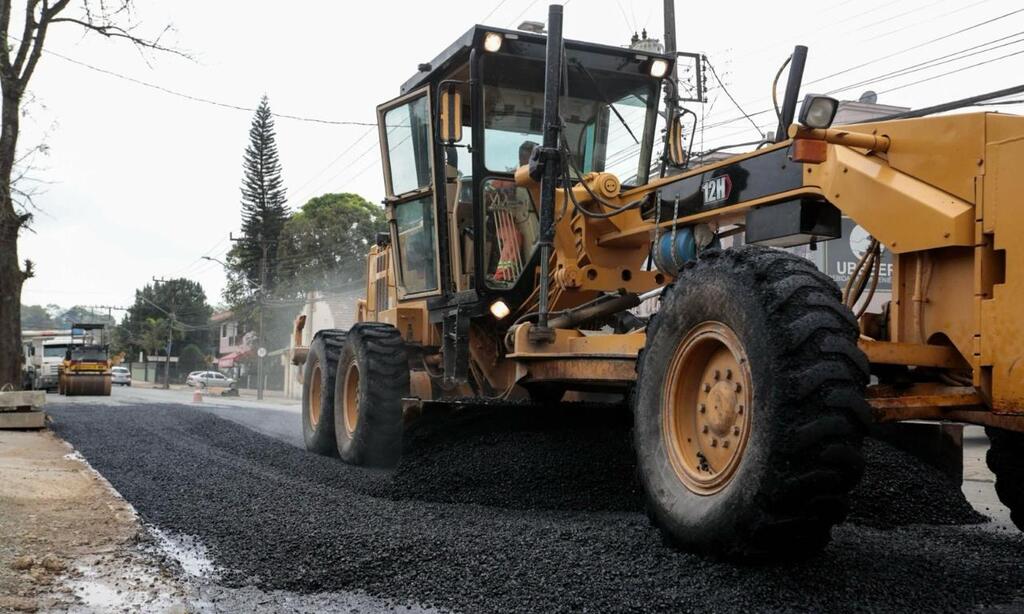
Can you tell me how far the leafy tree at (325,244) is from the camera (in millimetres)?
55281

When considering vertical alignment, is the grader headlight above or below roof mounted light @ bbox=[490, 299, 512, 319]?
above

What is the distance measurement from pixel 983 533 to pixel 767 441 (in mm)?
2316

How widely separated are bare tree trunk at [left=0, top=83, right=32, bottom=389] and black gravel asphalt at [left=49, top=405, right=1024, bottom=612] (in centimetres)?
797

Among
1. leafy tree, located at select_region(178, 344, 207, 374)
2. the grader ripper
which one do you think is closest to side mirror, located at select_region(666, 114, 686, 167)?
the grader ripper

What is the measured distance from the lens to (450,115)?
7.45 m

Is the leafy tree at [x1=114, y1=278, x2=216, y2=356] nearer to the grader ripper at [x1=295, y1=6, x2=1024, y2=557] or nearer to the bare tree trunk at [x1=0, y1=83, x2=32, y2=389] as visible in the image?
the bare tree trunk at [x1=0, y1=83, x2=32, y2=389]

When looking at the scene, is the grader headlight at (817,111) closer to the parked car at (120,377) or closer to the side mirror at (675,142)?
the side mirror at (675,142)

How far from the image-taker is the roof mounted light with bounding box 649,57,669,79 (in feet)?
25.8

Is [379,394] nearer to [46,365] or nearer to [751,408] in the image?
[751,408]

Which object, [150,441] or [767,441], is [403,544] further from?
[150,441]

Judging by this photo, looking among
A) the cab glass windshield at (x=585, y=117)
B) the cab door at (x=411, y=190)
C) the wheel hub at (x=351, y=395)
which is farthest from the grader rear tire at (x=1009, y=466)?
the wheel hub at (x=351, y=395)

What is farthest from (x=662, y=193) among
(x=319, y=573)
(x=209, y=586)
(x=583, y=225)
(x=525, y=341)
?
(x=209, y=586)

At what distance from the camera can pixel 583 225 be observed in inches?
262

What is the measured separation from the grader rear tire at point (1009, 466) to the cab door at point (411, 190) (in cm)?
472
